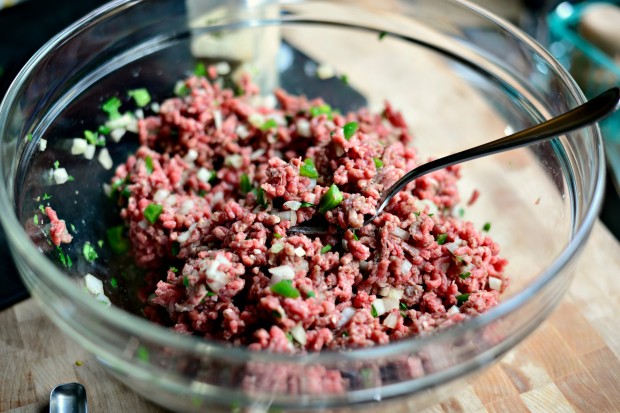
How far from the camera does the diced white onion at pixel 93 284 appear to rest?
7.31 ft

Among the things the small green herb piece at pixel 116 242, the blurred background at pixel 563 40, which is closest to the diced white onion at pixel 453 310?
the small green herb piece at pixel 116 242

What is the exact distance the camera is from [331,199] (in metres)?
2.14

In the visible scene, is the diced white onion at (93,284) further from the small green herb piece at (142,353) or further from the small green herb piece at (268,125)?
the small green herb piece at (268,125)

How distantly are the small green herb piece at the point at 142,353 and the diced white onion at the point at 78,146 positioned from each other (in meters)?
1.02

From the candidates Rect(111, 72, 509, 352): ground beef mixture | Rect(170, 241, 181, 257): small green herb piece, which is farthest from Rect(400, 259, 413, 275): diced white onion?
Rect(170, 241, 181, 257): small green herb piece

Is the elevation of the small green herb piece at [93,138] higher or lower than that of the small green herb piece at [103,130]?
lower

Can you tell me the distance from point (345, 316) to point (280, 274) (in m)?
0.24

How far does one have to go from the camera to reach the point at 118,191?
2506mm

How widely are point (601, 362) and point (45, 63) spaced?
84.5 inches

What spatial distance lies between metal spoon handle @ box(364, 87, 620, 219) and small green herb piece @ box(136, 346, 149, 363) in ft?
2.74

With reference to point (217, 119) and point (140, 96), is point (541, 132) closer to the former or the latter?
point (217, 119)

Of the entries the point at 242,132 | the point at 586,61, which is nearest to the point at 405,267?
the point at 242,132

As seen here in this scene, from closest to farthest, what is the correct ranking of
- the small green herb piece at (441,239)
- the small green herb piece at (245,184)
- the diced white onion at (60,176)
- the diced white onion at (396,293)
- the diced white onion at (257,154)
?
the diced white onion at (396,293)
the small green herb piece at (441,239)
the diced white onion at (60,176)
the small green herb piece at (245,184)
the diced white onion at (257,154)

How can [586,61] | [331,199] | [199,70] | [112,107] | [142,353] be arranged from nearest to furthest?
[142,353]
[331,199]
[112,107]
[199,70]
[586,61]
